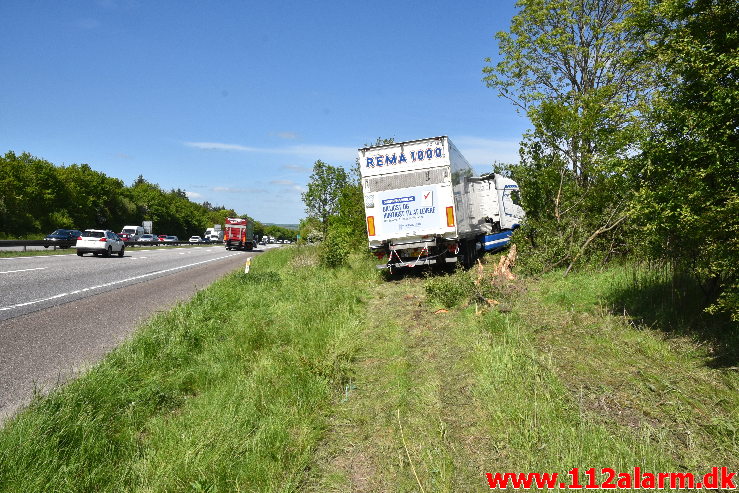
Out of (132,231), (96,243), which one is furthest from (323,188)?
(132,231)

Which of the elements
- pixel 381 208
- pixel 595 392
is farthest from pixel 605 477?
pixel 381 208

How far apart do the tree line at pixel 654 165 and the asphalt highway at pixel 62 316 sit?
7.26 m

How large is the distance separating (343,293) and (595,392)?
6.89m

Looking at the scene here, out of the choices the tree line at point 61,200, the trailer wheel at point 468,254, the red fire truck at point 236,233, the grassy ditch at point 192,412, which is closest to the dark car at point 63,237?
the tree line at point 61,200

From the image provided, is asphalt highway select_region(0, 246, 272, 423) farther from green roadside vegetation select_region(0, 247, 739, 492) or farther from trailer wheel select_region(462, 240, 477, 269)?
trailer wheel select_region(462, 240, 477, 269)

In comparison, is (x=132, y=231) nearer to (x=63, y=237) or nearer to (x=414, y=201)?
(x=63, y=237)

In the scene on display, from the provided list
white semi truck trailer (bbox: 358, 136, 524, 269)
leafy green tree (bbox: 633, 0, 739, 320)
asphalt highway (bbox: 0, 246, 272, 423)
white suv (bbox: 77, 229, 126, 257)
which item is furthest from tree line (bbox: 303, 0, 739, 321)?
white suv (bbox: 77, 229, 126, 257)

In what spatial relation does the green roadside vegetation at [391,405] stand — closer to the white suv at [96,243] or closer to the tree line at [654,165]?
the tree line at [654,165]

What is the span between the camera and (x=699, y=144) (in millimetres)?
5711

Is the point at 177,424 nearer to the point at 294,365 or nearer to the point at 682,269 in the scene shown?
the point at 294,365

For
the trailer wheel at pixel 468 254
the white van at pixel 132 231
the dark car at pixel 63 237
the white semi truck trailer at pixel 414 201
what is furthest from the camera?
the white van at pixel 132 231

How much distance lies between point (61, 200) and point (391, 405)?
7043cm

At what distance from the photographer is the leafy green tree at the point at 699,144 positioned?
17.7 feet

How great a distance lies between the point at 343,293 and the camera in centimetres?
1109
